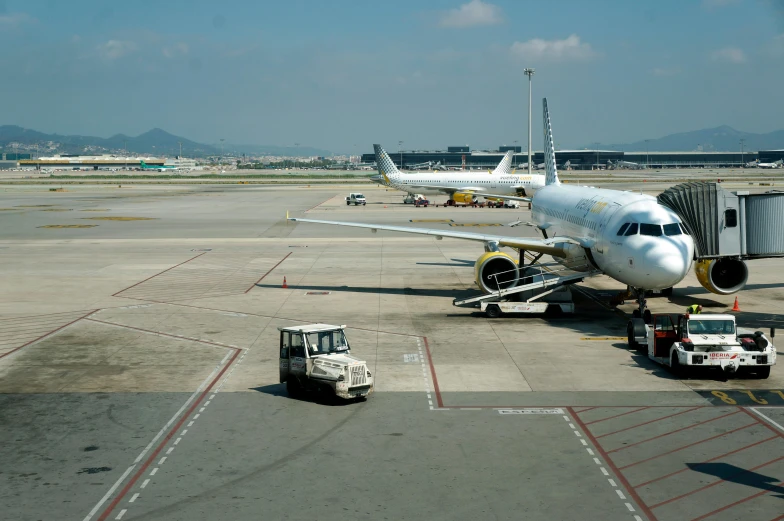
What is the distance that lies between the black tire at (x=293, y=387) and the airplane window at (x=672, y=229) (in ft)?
57.8

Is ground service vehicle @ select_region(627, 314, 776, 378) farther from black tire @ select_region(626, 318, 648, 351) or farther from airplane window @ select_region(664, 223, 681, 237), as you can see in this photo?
airplane window @ select_region(664, 223, 681, 237)

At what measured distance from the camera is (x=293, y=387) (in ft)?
85.4

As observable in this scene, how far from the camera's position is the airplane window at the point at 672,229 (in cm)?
3519

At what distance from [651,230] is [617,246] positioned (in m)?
1.67

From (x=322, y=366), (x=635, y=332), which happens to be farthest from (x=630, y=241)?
(x=322, y=366)

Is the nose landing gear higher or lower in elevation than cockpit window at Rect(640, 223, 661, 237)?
lower

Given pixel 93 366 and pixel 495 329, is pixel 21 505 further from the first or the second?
pixel 495 329

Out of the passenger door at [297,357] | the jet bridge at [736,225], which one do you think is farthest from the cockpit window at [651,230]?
the passenger door at [297,357]

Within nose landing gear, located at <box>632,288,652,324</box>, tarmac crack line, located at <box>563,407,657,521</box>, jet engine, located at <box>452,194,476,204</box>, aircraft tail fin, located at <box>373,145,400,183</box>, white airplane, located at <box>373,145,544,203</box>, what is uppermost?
aircraft tail fin, located at <box>373,145,400,183</box>

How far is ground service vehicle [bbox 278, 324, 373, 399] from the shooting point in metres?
24.7

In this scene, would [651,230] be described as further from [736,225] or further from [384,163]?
[384,163]

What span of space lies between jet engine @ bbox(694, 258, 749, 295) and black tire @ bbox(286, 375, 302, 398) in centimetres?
2278

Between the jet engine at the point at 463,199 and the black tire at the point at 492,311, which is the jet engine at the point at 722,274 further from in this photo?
the jet engine at the point at 463,199

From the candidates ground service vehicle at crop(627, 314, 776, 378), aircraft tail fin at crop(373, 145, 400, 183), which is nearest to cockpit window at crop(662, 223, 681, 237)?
ground service vehicle at crop(627, 314, 776, 378)
